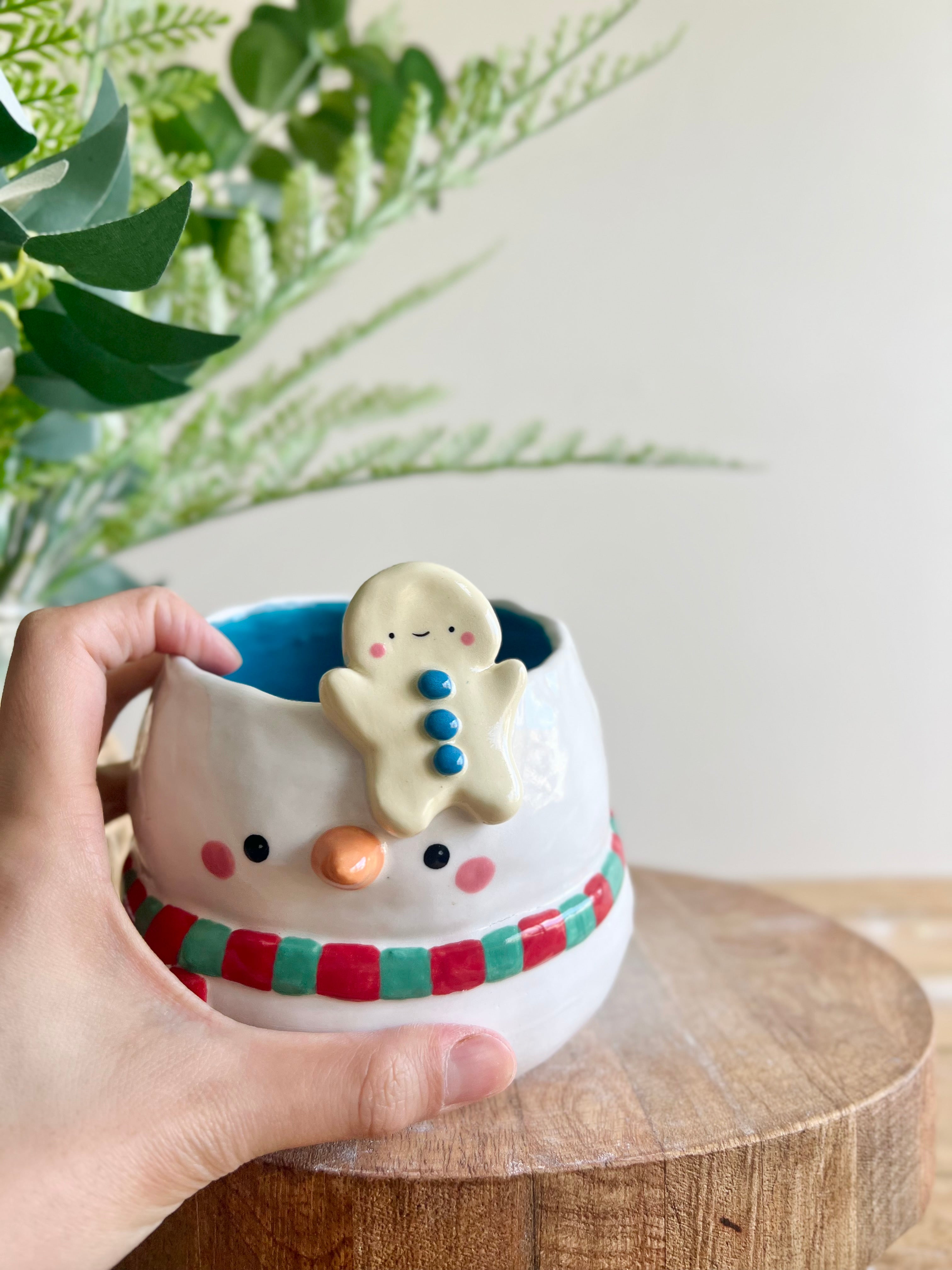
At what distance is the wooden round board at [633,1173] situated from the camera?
0.32 m

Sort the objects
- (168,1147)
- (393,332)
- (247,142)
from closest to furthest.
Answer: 1. (168,1147)
2. (247,142)
3. (393,332)

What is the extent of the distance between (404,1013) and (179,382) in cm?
23

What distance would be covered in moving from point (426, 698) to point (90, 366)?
0.18m

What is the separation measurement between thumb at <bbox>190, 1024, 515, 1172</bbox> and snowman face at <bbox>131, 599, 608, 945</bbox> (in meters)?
0.03

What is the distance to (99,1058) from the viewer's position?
0.97 feet

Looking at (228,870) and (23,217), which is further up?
(23,217)

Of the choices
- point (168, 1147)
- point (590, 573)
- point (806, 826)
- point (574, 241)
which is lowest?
point (806, 826)

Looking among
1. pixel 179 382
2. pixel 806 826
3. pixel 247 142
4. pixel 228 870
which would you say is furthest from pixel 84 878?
pixel 806 826

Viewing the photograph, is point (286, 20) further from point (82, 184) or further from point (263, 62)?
point (82, 184)

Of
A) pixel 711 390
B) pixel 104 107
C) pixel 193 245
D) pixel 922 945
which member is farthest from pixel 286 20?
pixel 922 945

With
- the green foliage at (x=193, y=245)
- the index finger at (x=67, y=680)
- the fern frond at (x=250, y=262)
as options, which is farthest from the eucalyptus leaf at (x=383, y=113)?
the index finger at (x=67, y=680)

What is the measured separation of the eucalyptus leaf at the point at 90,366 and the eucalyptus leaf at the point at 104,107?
0.07 m

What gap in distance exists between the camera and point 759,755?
113 cm

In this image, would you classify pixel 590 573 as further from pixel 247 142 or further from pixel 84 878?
pixel 84 878
